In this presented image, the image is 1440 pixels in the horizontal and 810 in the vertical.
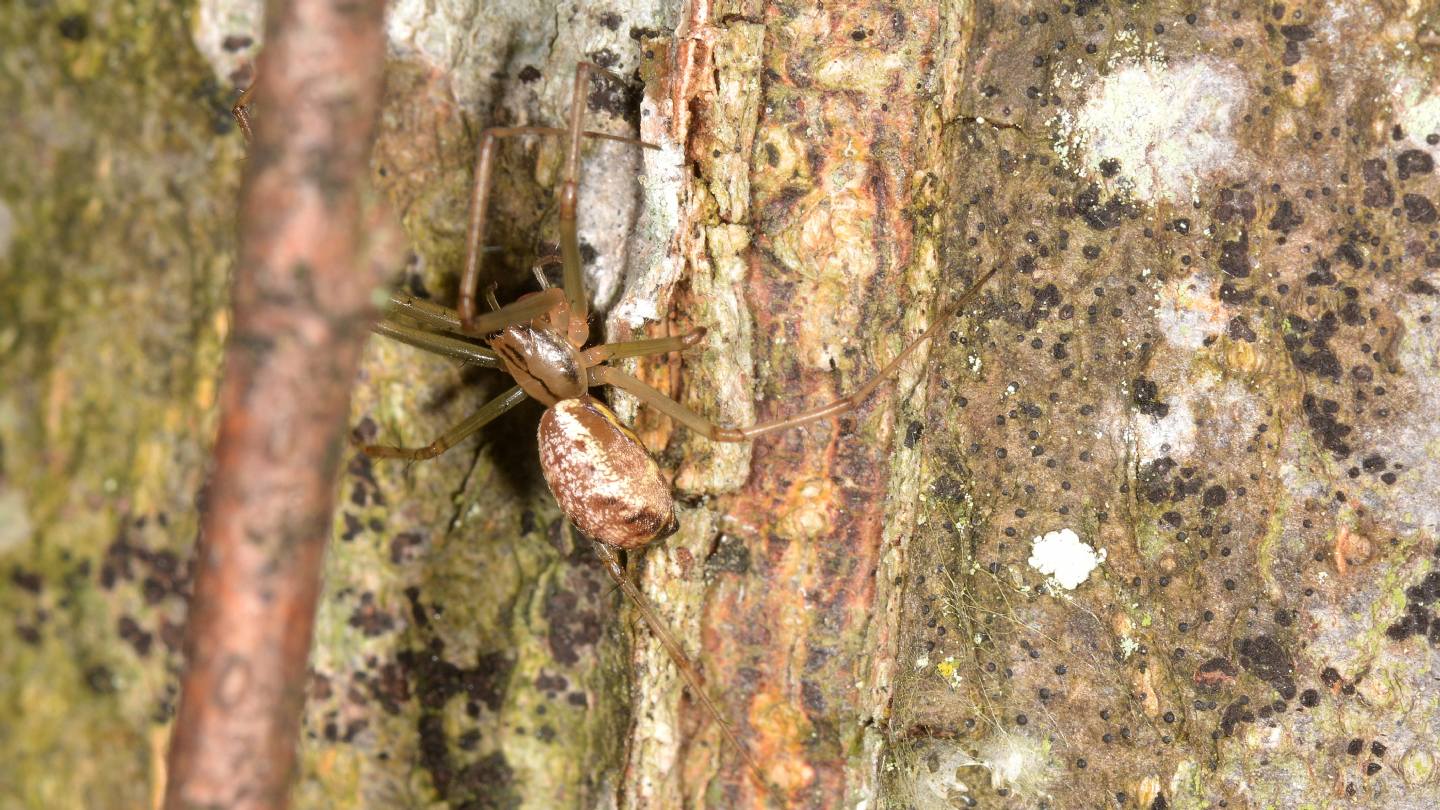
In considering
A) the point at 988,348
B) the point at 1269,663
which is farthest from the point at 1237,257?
the point at 1269,663

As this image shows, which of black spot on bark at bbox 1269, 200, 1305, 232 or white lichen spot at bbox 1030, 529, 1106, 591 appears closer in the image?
black spot on bark at bbox 1269, 200, 1305, 232

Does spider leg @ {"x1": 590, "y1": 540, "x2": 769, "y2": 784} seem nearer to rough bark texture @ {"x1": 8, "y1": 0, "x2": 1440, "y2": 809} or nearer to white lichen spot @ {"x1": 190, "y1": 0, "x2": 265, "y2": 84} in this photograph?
rough bark texture @ {"x1": 8, "y1": 0, "x2": 1440, "y2": 809}

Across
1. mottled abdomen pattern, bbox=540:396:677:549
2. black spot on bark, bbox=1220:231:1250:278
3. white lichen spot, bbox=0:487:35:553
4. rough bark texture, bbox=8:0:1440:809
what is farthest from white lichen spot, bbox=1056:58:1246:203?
white lichen spot, bbox=0:487:35:553

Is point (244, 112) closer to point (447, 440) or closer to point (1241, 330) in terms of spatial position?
point (447, 440)

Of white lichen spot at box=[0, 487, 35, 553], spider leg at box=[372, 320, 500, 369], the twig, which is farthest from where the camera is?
white lichen spot at box=[0, 487, 35, 553]

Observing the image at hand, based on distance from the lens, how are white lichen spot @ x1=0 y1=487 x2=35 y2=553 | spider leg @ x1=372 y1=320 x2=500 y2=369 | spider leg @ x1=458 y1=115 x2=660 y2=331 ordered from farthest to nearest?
white lichen spot @ x1=0 y1=487 x2=35 y2=553 → spider leg @ x1=372 y1=320 x2=500 y2=369 → spider leg @ x1=458 y1=115 x2=660 y2=331

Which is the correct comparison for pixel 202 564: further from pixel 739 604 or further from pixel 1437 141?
pixel 1437 141

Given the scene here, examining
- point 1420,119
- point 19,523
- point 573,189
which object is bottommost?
point 19,523
